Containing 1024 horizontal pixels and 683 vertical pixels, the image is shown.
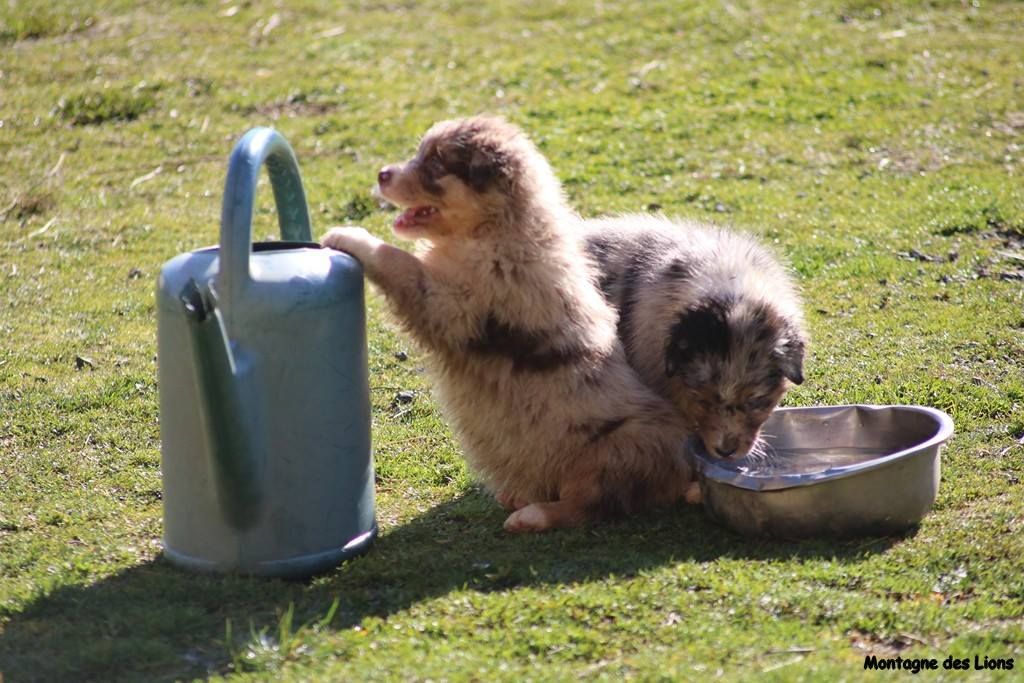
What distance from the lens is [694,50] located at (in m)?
13.2

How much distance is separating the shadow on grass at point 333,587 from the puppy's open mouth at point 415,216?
1.32m

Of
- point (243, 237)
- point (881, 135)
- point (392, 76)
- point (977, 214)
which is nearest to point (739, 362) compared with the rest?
point (243, 237)

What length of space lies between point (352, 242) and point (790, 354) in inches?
76.3

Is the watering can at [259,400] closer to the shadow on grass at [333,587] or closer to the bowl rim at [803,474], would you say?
the shadow on grass at [333,587]

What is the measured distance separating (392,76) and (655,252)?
291 inches

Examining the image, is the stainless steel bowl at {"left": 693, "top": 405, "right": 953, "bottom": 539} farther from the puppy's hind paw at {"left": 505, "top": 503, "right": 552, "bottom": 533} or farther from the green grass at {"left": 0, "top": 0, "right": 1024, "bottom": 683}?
the puppy's hind paw at {"left": 505, "top": 503, "right": 552, "bottom": 533}

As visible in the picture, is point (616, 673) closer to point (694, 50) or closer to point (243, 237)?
point (243, 237)

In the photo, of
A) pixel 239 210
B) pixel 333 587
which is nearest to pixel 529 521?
pixel 333 587

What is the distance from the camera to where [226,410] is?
435cm

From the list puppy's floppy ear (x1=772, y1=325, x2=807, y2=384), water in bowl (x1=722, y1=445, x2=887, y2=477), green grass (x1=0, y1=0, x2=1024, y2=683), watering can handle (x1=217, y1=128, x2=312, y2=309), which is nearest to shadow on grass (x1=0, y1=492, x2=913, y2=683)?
green grass (x1=0, y1=0, x2=1024, y2=683)

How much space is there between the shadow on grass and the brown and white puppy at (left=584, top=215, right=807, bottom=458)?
0.50 meters

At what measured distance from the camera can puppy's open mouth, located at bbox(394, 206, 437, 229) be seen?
5344 mm

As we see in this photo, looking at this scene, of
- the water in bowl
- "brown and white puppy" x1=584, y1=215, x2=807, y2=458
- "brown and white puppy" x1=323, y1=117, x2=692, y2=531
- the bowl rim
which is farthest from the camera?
the water in bowl

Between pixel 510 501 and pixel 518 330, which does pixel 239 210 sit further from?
pixel 510 501
